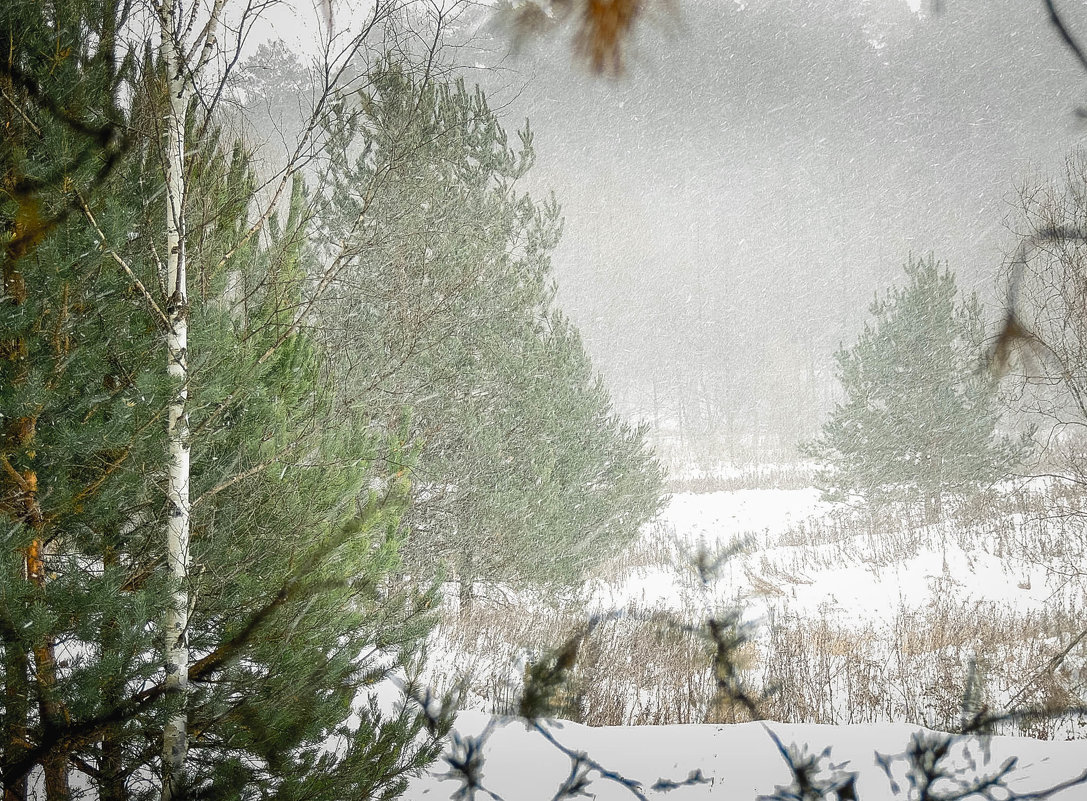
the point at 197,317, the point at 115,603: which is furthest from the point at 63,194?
the point at 115,603

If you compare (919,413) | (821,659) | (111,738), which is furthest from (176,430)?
(919,413)

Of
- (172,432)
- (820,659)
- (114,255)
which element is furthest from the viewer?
(820,659)

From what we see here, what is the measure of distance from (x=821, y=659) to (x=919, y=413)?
9.14m

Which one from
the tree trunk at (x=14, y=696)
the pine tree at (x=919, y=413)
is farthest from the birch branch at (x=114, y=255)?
the pine tree at (x=919, y=413)

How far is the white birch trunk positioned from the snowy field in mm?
981

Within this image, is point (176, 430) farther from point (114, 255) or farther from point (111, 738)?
point (111, 738)

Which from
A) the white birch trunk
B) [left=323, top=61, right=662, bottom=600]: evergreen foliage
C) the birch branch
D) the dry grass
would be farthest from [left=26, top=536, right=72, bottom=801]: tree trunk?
[left=323, top=61, right=662, bottom=600]: evergreen foliage

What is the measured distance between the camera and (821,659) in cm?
662

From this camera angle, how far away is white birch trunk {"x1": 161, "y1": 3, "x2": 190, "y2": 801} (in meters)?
1.87

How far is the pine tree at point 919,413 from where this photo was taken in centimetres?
1320

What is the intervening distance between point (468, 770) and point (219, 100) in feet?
7.05

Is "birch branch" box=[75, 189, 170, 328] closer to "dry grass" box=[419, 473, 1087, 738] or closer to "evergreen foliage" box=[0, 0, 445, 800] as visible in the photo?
"evergreen foliage" box=[0, 0, 445, 800]

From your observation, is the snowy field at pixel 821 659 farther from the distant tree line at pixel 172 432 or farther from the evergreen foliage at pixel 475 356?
the evergreen foliage at pixel 475 356

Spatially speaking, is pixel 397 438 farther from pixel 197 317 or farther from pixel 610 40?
pixel 610 40
